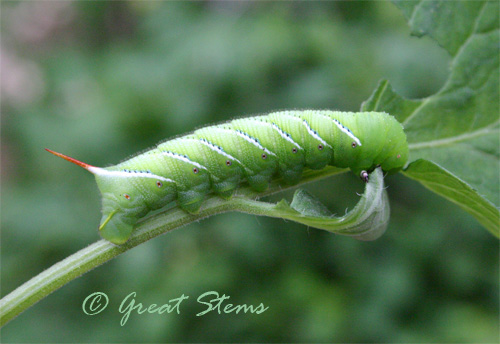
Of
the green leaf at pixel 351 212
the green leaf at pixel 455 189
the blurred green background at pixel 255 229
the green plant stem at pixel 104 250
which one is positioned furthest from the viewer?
the blurred green background at pixel 255 229

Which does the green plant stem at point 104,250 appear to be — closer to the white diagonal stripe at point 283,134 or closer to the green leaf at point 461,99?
the white diagonal stripe at point 283,134

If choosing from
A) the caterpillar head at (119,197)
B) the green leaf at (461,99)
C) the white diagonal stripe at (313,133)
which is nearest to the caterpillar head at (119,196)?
the caterpillar head at (119,197)

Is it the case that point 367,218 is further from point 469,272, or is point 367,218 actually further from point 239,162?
point 469,272

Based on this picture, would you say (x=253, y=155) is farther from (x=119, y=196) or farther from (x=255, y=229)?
(x=255, y=229)

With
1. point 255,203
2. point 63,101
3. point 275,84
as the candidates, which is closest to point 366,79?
point 275,84

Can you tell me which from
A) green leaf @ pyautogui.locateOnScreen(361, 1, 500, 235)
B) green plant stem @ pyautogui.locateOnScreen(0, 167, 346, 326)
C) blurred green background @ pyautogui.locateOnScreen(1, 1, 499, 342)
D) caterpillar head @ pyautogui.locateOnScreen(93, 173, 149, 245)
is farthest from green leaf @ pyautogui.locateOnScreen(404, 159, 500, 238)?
blurred green background @ pyautogui.locateOnScreen(1, 1, 499, 342)

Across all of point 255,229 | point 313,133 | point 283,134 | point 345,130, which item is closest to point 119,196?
point 283,134

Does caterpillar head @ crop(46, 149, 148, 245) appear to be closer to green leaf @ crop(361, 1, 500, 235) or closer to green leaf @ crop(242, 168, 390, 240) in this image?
green leaf @ crop(242, 168, 390, 240)
